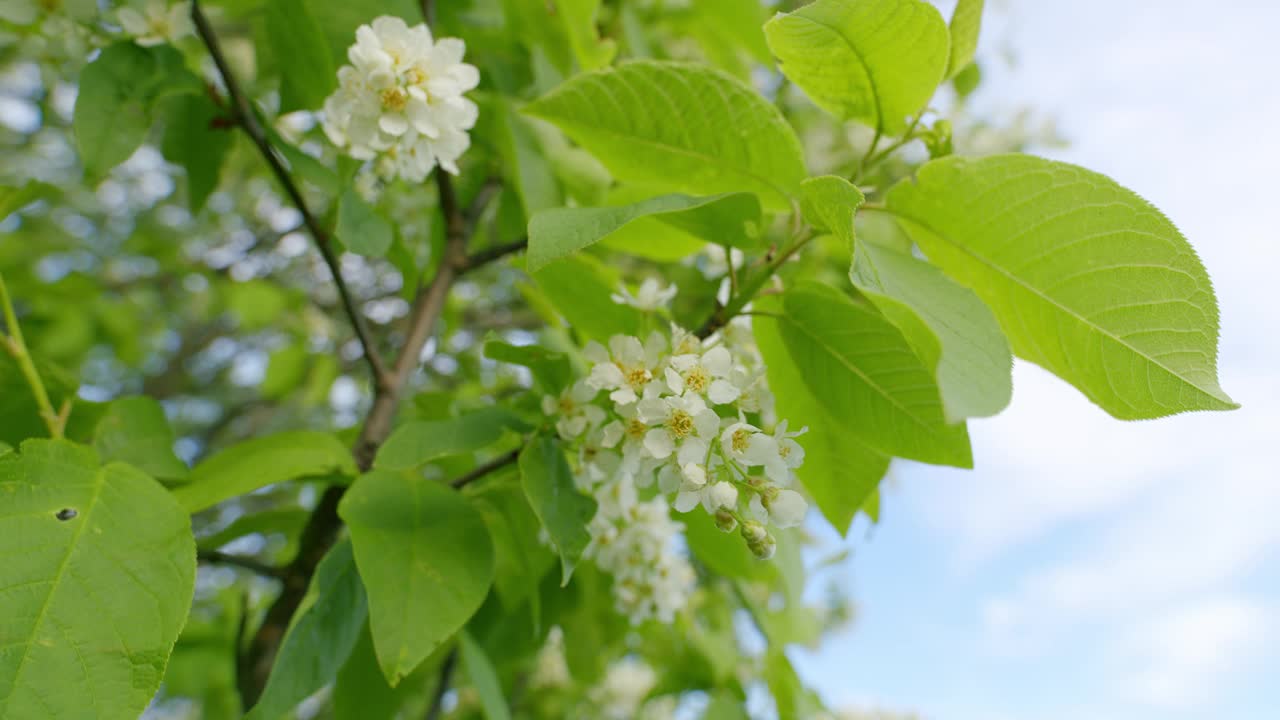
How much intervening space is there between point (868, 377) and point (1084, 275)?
240 mm

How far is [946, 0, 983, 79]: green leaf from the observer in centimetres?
104

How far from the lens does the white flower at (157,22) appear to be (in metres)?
1.31

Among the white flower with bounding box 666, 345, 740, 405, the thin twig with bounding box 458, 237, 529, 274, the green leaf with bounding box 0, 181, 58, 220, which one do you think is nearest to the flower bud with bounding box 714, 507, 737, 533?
the white flower with bounding box 666, 345, 740, 405

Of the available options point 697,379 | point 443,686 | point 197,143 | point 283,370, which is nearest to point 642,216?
point 697,379

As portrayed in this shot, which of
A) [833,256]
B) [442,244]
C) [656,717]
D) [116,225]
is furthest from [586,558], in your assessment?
[116,225]

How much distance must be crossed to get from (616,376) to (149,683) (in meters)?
0.54

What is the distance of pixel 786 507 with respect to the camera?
95 cm

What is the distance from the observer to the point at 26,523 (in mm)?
833

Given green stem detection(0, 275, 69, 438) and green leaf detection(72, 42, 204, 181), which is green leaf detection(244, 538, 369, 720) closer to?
green stem detection(0, 275, 69, 438)

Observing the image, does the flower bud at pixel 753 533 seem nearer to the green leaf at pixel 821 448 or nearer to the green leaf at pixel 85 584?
the green leaf at pixel 821 448

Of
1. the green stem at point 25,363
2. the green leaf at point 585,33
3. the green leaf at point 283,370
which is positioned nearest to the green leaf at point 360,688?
the green stem at point 25,363

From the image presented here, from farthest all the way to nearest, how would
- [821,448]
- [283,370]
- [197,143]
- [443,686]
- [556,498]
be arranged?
[283,370] < [443,686] < [197,143] < [821,448] < [556,498]

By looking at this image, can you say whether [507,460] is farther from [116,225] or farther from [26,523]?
[116,225]

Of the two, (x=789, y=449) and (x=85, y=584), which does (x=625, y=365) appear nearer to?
(x=789, y=449)
